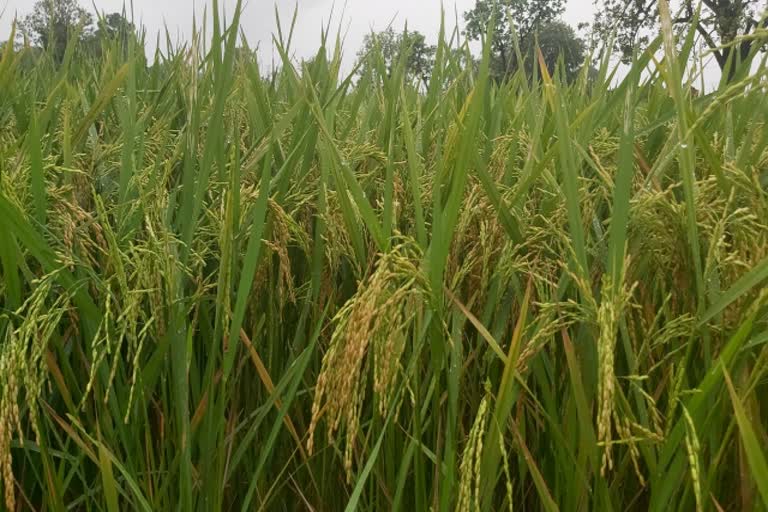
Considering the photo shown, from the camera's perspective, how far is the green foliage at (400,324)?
0.89 metres

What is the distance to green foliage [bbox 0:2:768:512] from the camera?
89cm

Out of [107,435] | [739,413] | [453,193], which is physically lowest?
[107,435]

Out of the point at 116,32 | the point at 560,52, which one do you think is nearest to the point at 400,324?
the point at 560,52

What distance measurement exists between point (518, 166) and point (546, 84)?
0.39 meters

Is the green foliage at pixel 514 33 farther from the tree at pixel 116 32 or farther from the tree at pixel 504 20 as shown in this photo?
the tree at pixel 116 32

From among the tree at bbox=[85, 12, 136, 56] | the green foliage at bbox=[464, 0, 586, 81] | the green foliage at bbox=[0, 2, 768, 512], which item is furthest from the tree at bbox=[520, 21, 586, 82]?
the tree at bbox=[85, 12, 136, 56]

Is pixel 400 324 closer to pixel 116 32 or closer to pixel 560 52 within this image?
pixel 560 52

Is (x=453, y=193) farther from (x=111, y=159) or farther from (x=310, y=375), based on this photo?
(x=111, y=159)

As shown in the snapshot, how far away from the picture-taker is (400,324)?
89cm

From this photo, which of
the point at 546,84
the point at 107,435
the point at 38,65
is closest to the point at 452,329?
the point at 546,84

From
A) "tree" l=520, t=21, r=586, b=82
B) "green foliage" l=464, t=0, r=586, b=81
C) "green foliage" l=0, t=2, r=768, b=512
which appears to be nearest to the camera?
"green foliage" l=0, t=2, r=768, b=512

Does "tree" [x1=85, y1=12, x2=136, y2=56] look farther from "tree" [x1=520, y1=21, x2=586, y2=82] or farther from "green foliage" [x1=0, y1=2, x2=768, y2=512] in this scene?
"tree" [x1=520, y1=21, x2=586, y2=82]

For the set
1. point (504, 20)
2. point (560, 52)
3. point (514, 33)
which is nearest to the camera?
point (514, 33)

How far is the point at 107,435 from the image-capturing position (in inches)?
44.3
